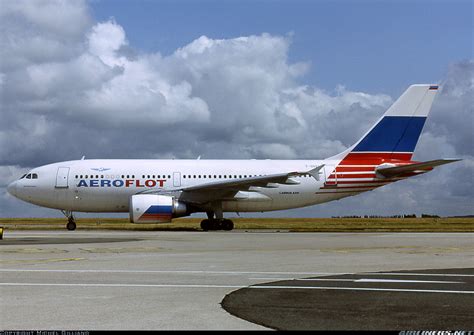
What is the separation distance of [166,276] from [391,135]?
86.0 feet

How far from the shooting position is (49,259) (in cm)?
1494

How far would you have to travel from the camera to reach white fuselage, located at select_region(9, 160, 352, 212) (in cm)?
3334

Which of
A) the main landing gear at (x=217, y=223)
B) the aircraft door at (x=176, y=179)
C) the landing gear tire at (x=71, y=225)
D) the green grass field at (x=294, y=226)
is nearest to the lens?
the landing gear tire at (x=71, y=225)

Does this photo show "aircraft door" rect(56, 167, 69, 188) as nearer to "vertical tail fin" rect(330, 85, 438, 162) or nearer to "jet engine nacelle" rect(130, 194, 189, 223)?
"jet engine nacelle" rect(130, 194, 189, 223)

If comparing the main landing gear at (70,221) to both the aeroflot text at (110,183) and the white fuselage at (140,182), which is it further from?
the aeroflot text at (110,183)

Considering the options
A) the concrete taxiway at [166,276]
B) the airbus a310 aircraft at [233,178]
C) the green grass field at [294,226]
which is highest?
the airbus a310 aircraft at [233,178]

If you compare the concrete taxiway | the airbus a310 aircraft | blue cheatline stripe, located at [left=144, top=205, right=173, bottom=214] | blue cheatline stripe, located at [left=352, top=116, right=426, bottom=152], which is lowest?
the concrete taxiway

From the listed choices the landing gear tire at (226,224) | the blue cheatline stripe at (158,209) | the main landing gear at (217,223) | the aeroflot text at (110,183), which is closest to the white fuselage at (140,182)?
the aeroflot text at (110,183)

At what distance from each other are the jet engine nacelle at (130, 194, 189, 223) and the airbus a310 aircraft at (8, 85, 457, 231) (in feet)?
0.67

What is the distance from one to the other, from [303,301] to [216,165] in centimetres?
2657

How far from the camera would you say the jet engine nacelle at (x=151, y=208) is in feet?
101

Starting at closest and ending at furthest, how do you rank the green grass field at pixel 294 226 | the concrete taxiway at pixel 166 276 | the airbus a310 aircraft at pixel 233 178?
the concrete taxiway at pixel 166 276, the airbus a310 aircraft at pixel 233 178, the green grass field at pixel 294 226

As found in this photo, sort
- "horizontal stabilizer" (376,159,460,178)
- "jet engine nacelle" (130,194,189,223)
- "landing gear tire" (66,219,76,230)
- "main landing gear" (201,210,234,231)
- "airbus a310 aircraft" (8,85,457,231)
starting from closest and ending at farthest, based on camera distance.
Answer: "jet engine nacelle" (130,194,189,223)
"horizontal stabilizer" (376,159,460,178)
"landing gear tire" (66,219,76,230)
"airbus a310 aircraft" (8,85,457,231)
"main landing gear" (201,210,234,231)

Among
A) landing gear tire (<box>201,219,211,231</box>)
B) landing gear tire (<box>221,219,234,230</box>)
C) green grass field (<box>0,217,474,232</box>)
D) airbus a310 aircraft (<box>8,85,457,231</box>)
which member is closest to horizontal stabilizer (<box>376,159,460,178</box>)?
airbus a310 aircraft (<box>8,85,457,231</box>)
